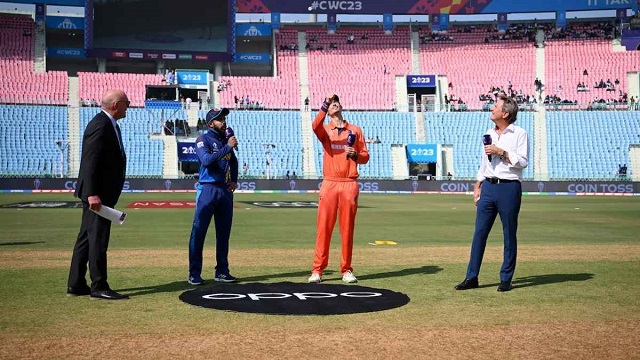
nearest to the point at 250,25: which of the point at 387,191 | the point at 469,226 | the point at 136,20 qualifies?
the point at 136,20

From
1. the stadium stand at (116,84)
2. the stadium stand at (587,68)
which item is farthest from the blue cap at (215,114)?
the stadium stand at (587,68)

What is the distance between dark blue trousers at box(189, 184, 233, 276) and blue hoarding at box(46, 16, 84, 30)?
57.6 metres

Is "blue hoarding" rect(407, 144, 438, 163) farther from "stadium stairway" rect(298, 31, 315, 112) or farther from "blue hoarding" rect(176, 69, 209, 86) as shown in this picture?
"blue hoarding" rect(176, 69, 209, 86)

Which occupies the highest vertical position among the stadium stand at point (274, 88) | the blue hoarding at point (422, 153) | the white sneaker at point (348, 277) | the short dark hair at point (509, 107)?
the stadium stand at point (274, 88)

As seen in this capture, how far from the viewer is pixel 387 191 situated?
1887 inches

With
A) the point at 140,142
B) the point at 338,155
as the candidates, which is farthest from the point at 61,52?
the point at 338,155

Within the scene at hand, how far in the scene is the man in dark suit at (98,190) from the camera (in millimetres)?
8070

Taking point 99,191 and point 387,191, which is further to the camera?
point 387,191

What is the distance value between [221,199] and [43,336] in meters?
3.78

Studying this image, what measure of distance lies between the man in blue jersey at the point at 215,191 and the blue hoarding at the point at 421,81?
54.3 metres

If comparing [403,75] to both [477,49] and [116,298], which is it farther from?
[116,298]

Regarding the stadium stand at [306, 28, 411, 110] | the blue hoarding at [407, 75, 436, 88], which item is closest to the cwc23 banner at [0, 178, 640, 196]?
the stadium stand at [306, 28, 411, 110]

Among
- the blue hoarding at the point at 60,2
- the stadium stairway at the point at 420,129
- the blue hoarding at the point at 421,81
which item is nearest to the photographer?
the stadium stairway at the point at 420,129

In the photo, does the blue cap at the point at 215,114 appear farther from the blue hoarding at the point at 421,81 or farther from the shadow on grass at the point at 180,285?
the blue hoarding at the point at 421,81
